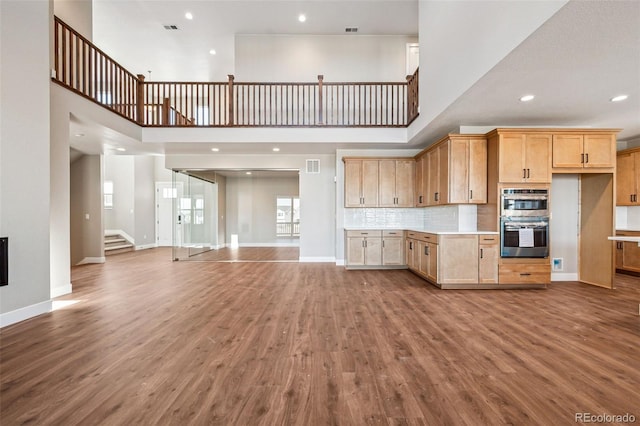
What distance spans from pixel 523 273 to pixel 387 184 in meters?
3.00

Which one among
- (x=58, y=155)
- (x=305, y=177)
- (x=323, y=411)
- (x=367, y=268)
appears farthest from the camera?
(x=305, y=177)

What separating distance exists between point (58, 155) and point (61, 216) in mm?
910

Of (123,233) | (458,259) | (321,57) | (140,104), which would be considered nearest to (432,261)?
(458,259)

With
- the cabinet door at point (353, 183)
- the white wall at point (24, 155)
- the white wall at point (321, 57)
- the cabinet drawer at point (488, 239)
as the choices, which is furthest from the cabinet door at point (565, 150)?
the white wall at point (24, 155)

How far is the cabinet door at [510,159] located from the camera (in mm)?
4520

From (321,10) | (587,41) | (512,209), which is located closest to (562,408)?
(587,41)

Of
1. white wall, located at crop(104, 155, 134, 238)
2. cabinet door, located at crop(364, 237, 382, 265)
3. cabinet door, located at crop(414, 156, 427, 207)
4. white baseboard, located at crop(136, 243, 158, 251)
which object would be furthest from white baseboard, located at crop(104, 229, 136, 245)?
cabinet door, located at crop(414, 156, 427, 207)

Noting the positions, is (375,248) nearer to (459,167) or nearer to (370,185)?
(370,185)

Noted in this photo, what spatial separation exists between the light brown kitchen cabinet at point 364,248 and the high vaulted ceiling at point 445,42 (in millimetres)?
2034

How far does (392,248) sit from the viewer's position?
6.25 metres

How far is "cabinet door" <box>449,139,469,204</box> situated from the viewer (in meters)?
4.82

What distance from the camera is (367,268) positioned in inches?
251

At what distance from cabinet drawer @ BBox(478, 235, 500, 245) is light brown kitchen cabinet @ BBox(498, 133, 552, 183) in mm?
878

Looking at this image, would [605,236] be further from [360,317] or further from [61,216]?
[61,216]
